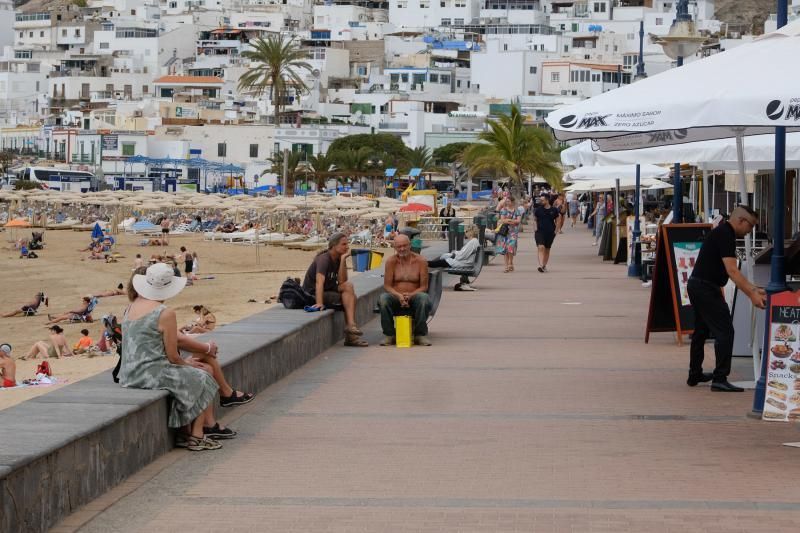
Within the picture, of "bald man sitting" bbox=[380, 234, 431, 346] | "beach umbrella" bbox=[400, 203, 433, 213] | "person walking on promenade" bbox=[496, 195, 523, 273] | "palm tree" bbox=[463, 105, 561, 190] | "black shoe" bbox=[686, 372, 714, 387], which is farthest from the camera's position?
"palm tree" bbox=[463, 105, 561, 190]

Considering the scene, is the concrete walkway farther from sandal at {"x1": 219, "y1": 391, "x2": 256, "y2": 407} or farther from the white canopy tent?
the white canopy tent

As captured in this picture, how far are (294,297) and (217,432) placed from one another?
5.33 metres

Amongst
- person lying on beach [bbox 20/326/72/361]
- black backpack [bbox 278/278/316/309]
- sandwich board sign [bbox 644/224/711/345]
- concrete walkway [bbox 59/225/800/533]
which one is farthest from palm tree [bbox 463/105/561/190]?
concrete walkway [bbox 59/225/800/533]

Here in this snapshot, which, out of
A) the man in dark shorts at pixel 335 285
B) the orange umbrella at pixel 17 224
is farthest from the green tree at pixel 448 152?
the man in dark shorts at pixel 335 285

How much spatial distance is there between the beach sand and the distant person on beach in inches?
304

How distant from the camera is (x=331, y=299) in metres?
14.4

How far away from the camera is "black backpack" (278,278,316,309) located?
14.3 metres

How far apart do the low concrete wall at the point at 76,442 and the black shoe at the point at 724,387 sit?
3615 mm

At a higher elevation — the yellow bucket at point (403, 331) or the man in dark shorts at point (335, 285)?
the man in dark shorts at point (335, 285)

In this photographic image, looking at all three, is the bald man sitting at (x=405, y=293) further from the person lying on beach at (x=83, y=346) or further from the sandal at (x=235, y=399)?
the person lying on beach at (x=83, y=346)

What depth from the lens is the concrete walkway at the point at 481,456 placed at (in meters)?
7.00

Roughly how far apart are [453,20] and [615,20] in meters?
23.0

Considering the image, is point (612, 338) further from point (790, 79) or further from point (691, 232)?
point (790, 79)

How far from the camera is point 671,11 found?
18588cm
